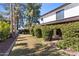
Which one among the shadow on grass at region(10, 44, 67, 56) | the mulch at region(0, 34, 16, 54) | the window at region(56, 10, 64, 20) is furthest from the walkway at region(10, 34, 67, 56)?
the window at region(56, 10, 64, 20)

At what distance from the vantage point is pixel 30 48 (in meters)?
6.82

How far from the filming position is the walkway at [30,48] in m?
6.48

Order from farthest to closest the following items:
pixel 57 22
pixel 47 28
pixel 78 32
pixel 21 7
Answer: pixel 47 28 < pixel 57 22 < pixel 78 32 < pixel 21 7

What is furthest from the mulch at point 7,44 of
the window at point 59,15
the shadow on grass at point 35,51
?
the window at point 59,15

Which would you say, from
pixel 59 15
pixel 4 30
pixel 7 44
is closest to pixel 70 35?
pixel 7 44

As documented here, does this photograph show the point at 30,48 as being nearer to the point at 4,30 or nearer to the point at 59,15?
the point at 4,30

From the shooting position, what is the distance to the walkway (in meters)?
6.48

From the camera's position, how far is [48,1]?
5.99m

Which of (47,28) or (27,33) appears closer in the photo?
(27,33)

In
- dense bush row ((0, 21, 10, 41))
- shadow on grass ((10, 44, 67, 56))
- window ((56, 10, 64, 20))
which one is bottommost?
shadow on grass ((10, 44, 67, 56))

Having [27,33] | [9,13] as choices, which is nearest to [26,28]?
[27,33]

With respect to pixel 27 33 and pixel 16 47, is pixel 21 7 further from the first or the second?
pixel 16 47

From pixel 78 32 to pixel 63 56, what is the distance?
1.20m

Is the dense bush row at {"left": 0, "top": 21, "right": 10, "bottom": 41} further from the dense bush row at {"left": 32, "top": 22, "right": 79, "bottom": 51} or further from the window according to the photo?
the window
